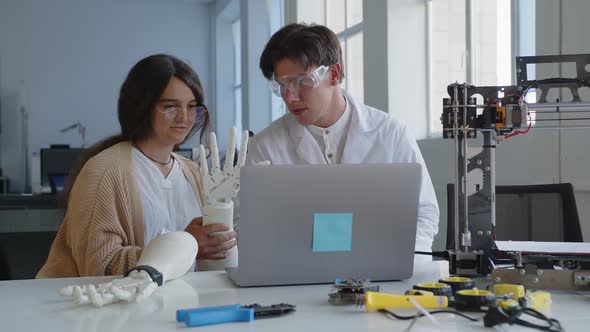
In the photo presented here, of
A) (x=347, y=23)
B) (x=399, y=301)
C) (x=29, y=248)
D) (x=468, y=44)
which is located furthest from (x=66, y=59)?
(x=399, y=301)

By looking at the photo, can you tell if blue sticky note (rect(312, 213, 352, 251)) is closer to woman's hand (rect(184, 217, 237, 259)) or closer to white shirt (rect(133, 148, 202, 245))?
woman's hand (rect(184, 217, 237, 259))

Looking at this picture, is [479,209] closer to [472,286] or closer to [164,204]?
[472,286]

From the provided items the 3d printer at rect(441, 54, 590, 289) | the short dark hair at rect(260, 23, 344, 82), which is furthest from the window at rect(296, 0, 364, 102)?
the 3d printer at rect(441, 54, 590, 289)

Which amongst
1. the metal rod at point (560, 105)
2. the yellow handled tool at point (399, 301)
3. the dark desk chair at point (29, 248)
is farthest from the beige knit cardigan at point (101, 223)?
the dark desk chair at point (29, 248)

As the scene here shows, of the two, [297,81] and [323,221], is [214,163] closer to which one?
[297,81]

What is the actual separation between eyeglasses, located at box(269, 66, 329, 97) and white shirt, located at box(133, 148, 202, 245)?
47cm

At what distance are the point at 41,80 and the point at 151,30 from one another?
148 cm

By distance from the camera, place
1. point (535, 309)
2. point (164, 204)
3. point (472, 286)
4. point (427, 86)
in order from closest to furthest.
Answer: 1. point (535, 309)
2. point (472, 286)
3. point (164, 204)
4. point (427, 86)

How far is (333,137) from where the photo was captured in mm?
2176

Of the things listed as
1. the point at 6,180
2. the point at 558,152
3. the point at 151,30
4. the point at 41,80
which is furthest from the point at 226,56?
the point at 558,152

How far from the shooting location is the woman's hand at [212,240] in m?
1.66

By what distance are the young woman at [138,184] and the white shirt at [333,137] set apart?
0.36m

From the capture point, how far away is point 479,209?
1.44 m

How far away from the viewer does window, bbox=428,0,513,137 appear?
11.4 ft
